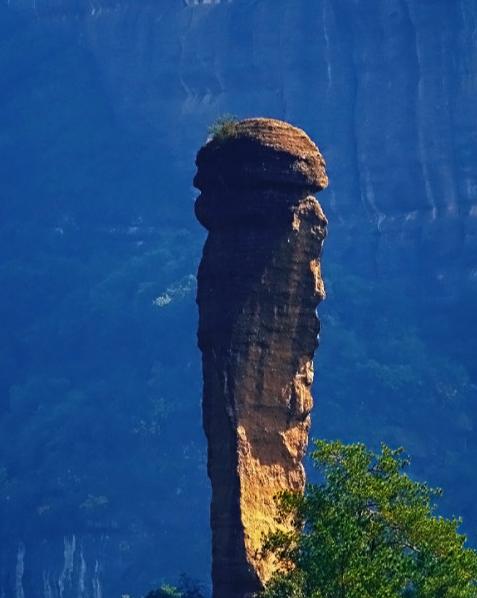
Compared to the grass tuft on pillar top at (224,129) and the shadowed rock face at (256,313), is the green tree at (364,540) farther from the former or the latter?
the grass tuft on pillar top at (224,129)

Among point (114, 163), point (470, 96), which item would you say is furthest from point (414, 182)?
point (114, 163)

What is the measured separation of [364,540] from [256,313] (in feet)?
14.9

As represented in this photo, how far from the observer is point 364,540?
2444 cm

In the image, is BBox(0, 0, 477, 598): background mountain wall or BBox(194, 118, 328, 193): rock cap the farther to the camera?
BBox(0, 0, 477, 598): background mountain wall

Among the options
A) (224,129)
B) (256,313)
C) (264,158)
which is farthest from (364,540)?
(224,129)

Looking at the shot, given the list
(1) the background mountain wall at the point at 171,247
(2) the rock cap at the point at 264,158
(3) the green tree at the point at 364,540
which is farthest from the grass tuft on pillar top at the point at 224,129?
(1) the background mountain wall at the point at 171,247

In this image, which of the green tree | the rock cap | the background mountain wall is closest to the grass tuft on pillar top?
the rock cap

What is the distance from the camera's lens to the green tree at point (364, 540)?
23953 mm

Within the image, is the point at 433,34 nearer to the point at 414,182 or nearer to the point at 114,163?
the point at 414,182

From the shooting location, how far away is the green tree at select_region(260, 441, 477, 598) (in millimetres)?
23953

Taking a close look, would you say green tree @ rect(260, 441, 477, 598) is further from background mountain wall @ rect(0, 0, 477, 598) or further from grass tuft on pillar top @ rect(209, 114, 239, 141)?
background mountain wall @ rect(0, 0, 477, 598)

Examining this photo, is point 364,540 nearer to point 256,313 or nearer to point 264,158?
point 256,313

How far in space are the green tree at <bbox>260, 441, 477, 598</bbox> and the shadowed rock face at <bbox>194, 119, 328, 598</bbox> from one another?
43.7 inches

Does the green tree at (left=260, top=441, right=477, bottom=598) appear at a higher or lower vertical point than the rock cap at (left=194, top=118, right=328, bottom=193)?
lower
